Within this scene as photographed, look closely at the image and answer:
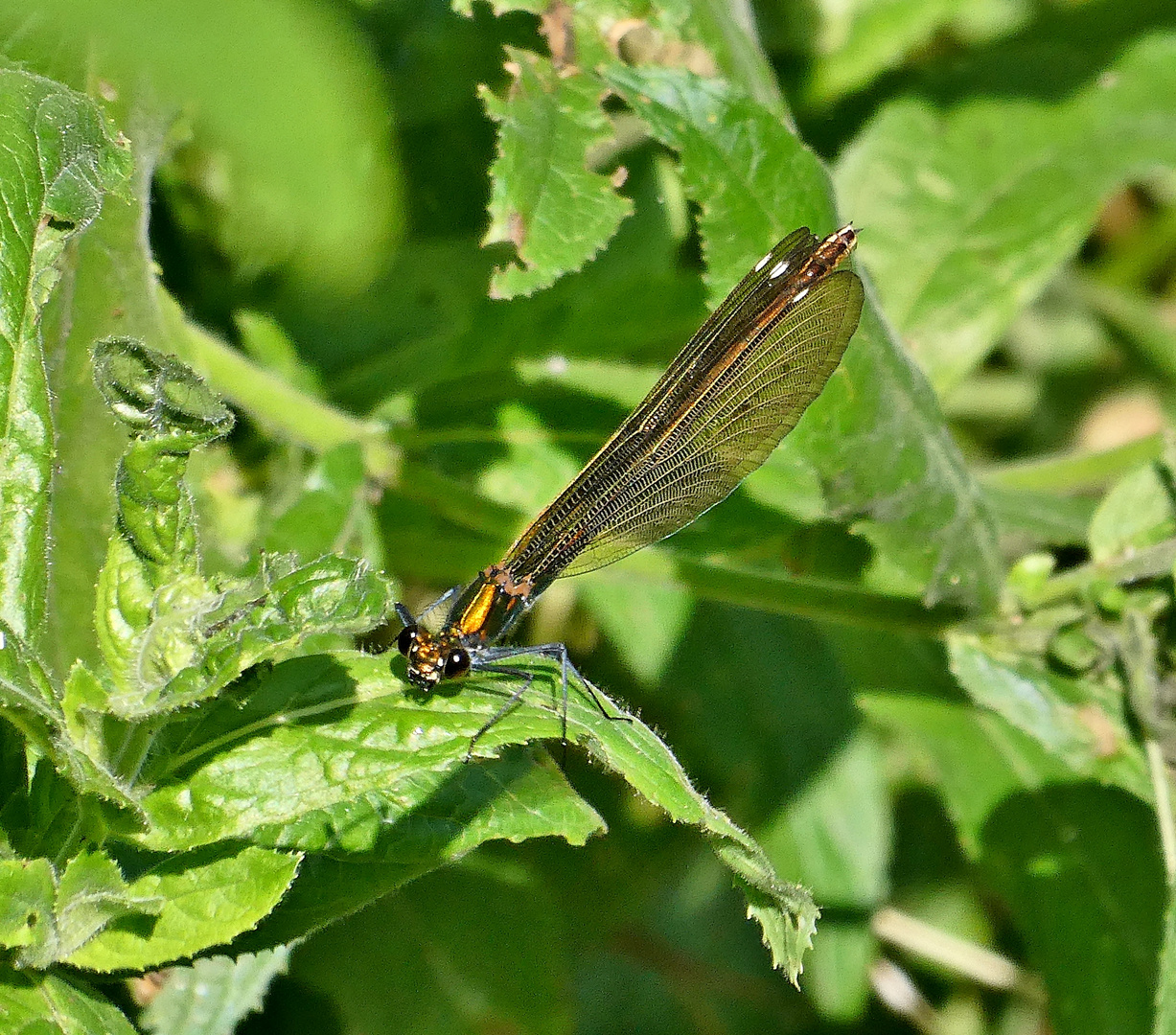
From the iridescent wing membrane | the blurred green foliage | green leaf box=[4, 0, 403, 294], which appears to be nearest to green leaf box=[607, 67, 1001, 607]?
the blurred green foliage

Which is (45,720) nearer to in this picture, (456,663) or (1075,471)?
(456,663)

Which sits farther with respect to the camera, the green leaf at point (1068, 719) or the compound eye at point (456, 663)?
the green leaf at point (1068, 719)

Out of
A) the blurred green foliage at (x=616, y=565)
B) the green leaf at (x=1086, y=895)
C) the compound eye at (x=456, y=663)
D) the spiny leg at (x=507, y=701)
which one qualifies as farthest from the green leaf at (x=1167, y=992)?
the compound eye at (x=456, y=663)

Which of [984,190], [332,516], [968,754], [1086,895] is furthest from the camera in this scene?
[984,190]

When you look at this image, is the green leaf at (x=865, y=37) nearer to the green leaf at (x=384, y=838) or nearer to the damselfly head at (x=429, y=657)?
the damselfly head at (x=429, y=657)

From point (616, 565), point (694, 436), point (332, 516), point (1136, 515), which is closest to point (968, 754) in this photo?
point (1136, 515)
